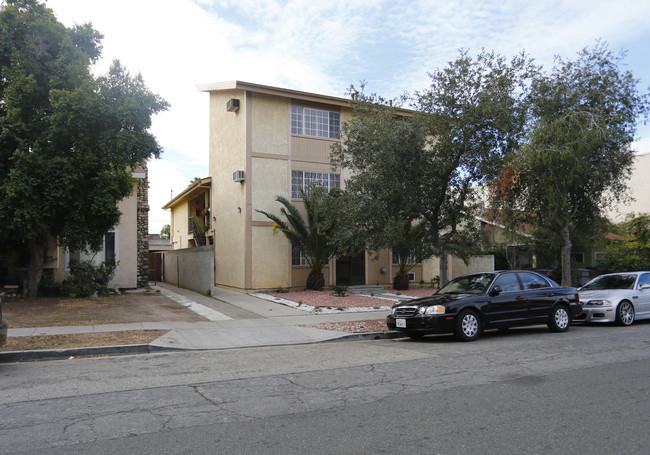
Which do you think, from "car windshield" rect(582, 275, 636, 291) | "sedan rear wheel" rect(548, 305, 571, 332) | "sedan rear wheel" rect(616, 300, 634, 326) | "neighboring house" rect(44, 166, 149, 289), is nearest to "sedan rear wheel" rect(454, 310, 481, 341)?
"sedan rear wheel" rect(548, 305, 571, 332)

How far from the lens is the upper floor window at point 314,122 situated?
2145 centimetres

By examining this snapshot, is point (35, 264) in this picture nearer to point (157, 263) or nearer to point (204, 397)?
point (204, 397)

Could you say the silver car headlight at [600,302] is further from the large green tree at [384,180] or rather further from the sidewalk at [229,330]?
the sidewalk at [229,330]

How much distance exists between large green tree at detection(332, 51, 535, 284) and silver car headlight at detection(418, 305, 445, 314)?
261 cm

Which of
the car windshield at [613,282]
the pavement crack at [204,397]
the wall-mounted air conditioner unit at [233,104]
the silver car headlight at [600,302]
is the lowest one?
the pavement crack at [204,397]

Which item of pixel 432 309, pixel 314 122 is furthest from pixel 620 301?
pixel 314 122

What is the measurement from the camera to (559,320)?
36.7ft

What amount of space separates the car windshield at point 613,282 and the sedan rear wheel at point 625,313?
2.19 ft

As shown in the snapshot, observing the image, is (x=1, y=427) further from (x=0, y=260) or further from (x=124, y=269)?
(x=124, y=269)

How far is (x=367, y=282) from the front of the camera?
886 inches

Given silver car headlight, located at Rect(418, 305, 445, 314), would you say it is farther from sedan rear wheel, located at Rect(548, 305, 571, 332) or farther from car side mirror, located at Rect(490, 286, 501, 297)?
sedan rear wheel, located at Rect(548, 305, 571, 332)

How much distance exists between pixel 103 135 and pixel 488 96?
10789mm

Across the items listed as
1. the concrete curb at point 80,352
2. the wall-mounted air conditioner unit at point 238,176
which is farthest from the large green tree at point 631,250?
the concrete curb at point 80,352

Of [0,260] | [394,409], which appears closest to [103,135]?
[0,260]
